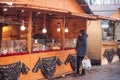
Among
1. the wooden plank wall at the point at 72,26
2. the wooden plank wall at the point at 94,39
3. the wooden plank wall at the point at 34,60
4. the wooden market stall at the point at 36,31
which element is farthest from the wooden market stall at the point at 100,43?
the wooden plank wall at the point at 34,60

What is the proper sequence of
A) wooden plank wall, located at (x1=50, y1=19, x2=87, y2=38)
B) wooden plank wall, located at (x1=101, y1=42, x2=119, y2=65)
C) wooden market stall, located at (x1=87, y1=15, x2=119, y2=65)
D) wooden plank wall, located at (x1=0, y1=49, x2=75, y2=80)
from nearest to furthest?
1. wooden plank wall, located at (x1=0, y1=49, x2=75, y2=80)
2. wooden plank wall, located at (x1=50, y1=19, x2=87, y2=38)
3. wooden market stall, located at (x1=87, y1=15, x2=119, y2=65)
4. wooden plank wall, located at (x1=101, y1=42, x2=119, y2=65)

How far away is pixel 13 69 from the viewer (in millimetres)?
10547

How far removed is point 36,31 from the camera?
54.7ft

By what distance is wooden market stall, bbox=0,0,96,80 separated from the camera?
10.9m

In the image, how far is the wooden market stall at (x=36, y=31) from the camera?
1088 centimetres

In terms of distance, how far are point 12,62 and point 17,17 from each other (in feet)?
12.9

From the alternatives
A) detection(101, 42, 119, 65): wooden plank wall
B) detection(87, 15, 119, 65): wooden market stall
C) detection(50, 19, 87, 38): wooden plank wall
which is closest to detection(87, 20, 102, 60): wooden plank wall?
detection(87, 15, 119, 65): wooden market stall

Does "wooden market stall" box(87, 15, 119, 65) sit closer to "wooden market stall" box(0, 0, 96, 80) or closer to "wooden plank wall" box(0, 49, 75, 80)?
"wooden market stall" box(0, 0, 96, 80)

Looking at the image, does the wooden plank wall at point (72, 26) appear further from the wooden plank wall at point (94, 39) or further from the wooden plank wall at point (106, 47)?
the wooden plank wall at point (106, 47)

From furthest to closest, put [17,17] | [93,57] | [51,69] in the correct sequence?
[93,57], [17,17], [51,69]

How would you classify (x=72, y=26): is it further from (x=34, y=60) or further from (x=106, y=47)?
(x=34, y=60)

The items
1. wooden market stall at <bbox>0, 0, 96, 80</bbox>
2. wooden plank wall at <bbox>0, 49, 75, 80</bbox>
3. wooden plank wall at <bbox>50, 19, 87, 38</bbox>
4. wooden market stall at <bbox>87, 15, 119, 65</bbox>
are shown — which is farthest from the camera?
wooden market stall at <bbox>87, 15, 119, 65</bbox>

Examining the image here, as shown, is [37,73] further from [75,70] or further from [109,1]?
[109,1]

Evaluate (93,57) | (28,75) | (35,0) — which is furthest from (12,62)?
(93,57)
